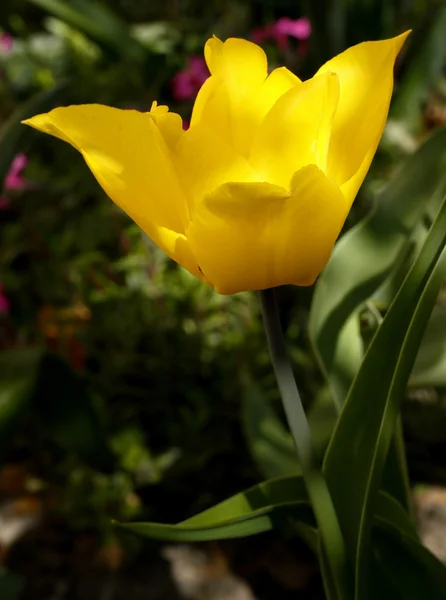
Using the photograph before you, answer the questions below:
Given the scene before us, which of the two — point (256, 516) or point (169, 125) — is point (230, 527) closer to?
point (256, 516)

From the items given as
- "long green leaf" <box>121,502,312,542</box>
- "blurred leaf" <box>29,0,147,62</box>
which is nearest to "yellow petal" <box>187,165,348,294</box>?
"long green leaf" <box>121,502,312,542</box>

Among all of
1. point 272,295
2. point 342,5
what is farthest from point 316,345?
point 342,5

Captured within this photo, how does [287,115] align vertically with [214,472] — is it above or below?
above

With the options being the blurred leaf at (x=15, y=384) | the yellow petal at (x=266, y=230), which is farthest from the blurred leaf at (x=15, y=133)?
the yellow petal at (x=266, y=230)

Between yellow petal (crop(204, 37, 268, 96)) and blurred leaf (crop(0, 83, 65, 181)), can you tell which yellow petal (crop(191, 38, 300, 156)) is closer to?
yellow petal (crop(204, 37, 268, 96))

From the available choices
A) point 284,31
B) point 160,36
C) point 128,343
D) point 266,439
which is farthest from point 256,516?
point 160,36

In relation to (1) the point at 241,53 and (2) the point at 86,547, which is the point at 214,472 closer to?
(2) the point at 86,547

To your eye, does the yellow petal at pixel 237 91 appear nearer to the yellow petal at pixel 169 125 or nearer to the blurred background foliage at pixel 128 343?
the yellow petal at pixel 169 125
